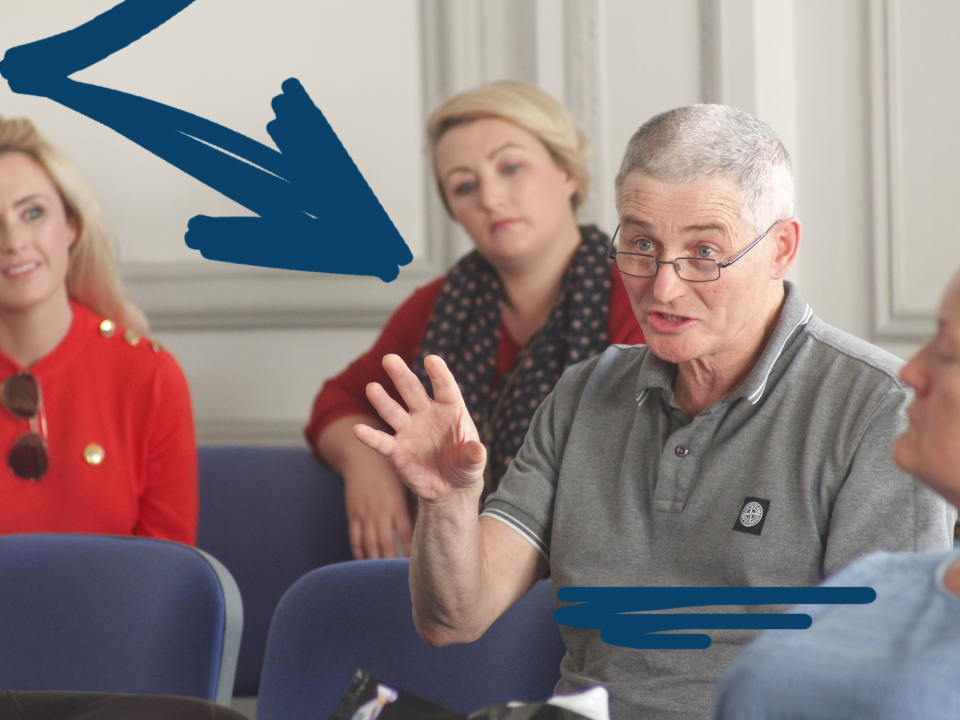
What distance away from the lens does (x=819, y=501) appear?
1033 mm

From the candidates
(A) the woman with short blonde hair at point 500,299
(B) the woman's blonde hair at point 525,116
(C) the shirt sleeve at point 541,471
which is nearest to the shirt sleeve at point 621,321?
(A) the woman with short blonde hair at point 500,299

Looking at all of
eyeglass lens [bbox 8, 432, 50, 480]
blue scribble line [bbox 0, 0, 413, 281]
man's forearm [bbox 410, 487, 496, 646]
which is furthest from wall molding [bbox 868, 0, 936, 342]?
eyeglass lens [bbox 8, 432, 50, 480]

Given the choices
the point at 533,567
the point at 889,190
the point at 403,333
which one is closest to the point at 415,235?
the point at 403,333

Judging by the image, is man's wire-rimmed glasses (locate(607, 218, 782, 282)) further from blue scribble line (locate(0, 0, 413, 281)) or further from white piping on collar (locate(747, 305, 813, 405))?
blue scribble line (locate(0, 0, 413, 281))

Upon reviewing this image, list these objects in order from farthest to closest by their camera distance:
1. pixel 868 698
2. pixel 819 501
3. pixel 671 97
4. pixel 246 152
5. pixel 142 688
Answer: pixel 671 97 < pixel 142 688 < pixel 819 501 < pixel 246 152 < pixel 868 698

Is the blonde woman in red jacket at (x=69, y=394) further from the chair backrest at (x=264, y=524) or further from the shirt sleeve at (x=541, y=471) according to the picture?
the shirt sleeve at (x=541, y=471)

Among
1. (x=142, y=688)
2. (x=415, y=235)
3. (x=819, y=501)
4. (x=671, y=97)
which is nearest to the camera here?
(x=819, y=501)

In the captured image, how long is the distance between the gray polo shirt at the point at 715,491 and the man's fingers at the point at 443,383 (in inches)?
11.8

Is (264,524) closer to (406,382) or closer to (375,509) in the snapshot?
(375,509)

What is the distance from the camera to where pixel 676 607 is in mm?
1068

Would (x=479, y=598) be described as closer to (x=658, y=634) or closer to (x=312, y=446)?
(x=658, y=634)

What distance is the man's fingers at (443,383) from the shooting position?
916 millimetres

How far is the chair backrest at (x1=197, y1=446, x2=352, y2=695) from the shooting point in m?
1.87

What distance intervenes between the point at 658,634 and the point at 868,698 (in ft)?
2.09
